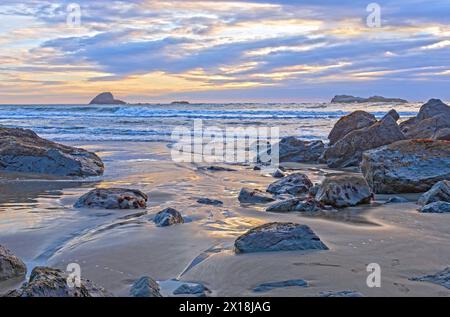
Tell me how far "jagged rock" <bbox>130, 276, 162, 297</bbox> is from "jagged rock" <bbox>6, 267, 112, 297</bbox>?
27 centimetres

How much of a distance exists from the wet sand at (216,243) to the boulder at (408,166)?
45 centimetres

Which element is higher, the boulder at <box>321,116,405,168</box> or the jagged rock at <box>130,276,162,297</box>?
the boulder at <box>321,116,405,168</box>

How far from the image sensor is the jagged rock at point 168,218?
5920 millimetres

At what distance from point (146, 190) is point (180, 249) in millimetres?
3790

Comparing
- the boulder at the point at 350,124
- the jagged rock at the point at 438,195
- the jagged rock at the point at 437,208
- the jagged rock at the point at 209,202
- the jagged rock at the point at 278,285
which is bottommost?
the jagged rock at the point at 278,285

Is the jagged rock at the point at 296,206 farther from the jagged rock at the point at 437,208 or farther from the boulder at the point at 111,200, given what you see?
the boulder at the point at 111,200

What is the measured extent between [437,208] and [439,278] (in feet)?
9.59

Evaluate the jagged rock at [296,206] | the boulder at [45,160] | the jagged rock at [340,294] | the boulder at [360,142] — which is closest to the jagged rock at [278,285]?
the jagged rock at [340,294]

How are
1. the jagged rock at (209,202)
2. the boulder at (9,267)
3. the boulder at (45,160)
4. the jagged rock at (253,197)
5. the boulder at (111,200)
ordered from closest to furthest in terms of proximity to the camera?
the boulder at (9,267) < the boulder at (111,200) < the jagged rock at (209,202) < the jagged rock at (253,197) < the boulder at (45,160)

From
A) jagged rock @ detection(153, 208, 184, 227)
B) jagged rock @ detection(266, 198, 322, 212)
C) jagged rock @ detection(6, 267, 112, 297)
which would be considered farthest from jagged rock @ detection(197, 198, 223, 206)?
jagged rock @ detection(6, 267, 112, 297)

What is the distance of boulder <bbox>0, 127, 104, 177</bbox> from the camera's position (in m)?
10.7

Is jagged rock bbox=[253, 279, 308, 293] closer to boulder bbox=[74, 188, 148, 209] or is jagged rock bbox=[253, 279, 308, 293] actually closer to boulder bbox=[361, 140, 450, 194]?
boulder bbox=[74, 188, 148, 209]

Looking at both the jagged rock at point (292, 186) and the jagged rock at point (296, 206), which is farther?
the jagged rock at point (292, 186)

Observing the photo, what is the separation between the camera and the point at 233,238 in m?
5.30
